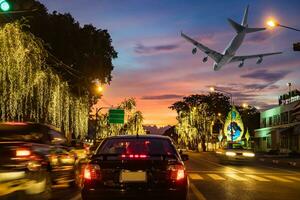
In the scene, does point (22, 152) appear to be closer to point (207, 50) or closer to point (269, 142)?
point (207, 50)

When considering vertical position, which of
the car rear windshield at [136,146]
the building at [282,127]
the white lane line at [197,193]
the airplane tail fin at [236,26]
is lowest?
the white lane line at [197,193]

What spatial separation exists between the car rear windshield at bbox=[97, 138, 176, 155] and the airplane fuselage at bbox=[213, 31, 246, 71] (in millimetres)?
50622

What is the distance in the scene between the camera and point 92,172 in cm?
905

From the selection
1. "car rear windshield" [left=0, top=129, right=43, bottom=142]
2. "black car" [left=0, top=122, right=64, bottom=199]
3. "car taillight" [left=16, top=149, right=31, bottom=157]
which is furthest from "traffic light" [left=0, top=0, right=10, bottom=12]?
"car taillight" [left=16, top=149, right=31, bottom=157]

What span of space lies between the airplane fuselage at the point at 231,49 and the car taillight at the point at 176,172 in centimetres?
5176

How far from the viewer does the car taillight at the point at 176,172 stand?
29.5 ft

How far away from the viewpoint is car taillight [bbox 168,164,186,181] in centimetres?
899

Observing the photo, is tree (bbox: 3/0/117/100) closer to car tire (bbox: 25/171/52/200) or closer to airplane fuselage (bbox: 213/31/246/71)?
airplane fuselage (bbox: 213/31/246/71)

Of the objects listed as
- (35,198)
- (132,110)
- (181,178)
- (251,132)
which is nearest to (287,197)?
(181,178)

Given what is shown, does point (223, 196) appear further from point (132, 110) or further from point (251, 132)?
point (251, 132)

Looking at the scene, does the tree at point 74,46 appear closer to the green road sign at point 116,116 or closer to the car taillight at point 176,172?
the green road sign at point 116,116

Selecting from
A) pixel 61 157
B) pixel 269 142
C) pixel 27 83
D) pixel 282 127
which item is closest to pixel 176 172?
pixel 61 157

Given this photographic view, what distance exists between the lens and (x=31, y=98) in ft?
101

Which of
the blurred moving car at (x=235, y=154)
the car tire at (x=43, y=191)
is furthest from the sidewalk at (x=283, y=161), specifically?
the car tire at (x=43, y=191)
